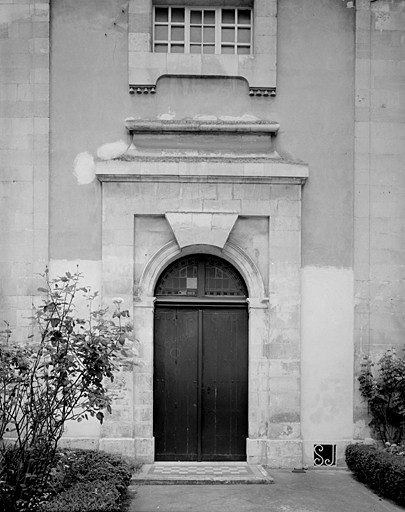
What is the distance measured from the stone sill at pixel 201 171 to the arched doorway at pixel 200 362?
4.32 feet

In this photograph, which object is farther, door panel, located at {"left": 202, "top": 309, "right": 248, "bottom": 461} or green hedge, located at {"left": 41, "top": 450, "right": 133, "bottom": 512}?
door panel, located at {"left": 202, "top": 309, "right": 248, "bottom": 461}

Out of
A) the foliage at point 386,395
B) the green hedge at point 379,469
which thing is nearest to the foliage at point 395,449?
the green hedge at point 379,469

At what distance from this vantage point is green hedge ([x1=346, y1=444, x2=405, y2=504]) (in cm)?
941

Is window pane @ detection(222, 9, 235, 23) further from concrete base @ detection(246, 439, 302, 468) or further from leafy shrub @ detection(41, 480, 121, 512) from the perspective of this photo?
leafy shrub @ detection(41, 480, 121, 512)

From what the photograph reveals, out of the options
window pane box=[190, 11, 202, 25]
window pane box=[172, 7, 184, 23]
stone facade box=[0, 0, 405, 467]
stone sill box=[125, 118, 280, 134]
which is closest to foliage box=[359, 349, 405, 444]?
stone facade box=[0, 0, 405, 467]

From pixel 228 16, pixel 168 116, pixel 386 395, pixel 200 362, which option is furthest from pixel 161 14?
pixel 386 395

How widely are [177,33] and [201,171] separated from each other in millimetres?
2359

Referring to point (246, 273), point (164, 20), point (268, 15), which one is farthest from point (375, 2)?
point (246, 273)

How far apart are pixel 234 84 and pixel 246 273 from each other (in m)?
2.96

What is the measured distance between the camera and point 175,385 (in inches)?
456

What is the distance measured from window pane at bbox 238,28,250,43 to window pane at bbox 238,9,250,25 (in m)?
0.12

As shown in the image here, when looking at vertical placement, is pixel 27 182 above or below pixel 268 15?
below

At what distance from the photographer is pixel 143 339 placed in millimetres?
11297

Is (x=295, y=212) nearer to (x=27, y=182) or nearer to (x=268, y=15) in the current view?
(x=268, y=15)
